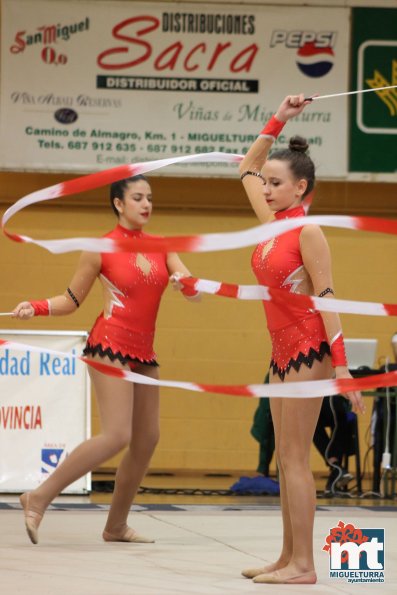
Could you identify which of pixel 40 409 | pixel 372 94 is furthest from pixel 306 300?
pixel 372 94

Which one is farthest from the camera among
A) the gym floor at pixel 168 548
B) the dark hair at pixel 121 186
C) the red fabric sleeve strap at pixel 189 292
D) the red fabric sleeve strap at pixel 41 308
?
the dark hair at pixel 121 186

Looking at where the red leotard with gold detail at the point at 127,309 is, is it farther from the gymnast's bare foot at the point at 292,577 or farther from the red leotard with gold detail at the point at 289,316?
the gymnast's bare foot at the point at 292,577

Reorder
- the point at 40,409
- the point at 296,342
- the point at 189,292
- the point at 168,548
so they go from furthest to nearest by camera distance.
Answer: the point at 40,409, the point at 168,548, the point at 189,292, the point at 296,342

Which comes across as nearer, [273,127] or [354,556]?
[354,556]

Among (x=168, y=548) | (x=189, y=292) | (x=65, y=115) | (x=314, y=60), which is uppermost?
(x=314, y=60)

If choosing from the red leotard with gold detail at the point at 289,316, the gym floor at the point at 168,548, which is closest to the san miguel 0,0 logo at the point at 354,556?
the gym floor at the point at 168,548

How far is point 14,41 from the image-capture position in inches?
398

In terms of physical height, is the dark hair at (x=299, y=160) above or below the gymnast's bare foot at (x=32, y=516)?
above

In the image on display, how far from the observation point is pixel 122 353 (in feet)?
15.3

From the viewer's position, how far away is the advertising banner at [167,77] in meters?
10.1

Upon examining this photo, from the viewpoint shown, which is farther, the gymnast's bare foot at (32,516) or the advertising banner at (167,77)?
the advertising banner at (167,77)

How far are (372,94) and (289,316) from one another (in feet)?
22.9

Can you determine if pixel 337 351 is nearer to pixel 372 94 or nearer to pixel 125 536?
pixel 125 536

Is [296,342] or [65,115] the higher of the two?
[65,115]
